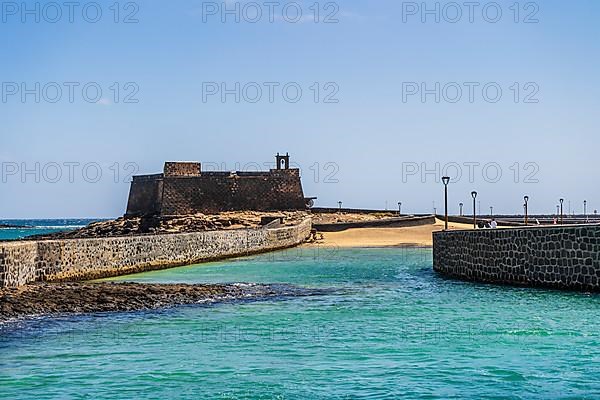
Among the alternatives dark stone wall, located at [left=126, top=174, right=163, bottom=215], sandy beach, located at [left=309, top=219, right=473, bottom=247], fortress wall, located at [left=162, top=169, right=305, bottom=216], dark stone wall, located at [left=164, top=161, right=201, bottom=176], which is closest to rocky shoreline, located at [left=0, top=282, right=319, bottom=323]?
sandy beach, located at [left=309, top=219, right=473, bottom=247]

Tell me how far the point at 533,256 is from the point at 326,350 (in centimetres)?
855

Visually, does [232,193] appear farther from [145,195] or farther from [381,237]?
[381,237]

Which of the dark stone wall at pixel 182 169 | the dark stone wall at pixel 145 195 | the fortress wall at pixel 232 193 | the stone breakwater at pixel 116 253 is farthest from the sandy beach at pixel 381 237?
the dark stone wall at pixel 145 195

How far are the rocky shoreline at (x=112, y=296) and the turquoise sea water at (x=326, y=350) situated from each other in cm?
78

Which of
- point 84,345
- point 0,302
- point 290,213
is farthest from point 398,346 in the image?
point 290,213

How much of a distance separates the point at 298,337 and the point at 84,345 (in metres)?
3.01

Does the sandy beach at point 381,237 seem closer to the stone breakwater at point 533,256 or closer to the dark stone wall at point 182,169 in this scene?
the dark stone wall at point 182,169

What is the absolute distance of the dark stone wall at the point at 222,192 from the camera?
2232 inches

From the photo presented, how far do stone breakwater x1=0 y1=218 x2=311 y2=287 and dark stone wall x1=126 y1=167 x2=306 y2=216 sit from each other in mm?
18544

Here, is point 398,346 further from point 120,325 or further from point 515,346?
point 120,325

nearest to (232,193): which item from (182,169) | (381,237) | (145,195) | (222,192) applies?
(222,192)

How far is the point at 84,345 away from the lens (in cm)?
1190

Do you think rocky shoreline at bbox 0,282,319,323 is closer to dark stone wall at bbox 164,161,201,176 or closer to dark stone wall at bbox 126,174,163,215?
dark stone wall at bbox 164,161,201,176

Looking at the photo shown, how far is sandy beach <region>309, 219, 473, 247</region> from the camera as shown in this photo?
41906 millimetres
